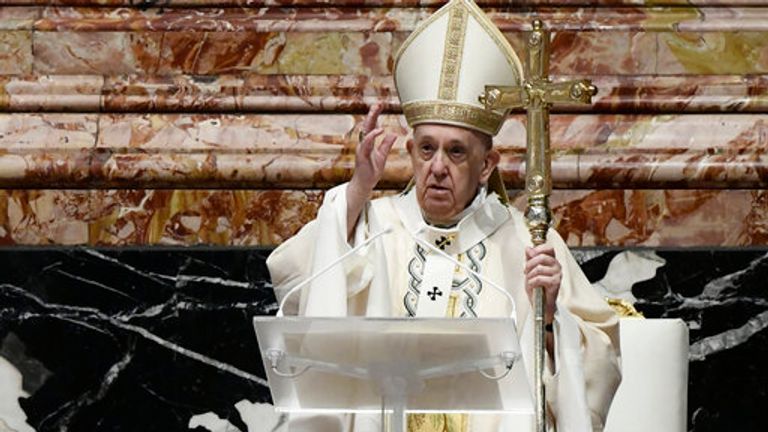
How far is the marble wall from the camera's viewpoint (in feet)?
27.5

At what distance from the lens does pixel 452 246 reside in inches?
293

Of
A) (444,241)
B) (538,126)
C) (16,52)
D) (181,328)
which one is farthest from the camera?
(16,52)

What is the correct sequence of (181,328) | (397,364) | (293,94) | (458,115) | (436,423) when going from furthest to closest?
1. (293,94)
2. (181,328)
3. (458,115)
4. (436,423)
5. (397,364)

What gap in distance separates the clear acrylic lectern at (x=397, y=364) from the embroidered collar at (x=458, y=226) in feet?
2.94

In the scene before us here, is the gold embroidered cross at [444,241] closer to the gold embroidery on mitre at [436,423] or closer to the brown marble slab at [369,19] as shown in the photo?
the gold embroidery on mitre at [436,423]

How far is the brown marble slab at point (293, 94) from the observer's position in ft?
28.5

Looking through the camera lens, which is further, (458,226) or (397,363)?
(458,226)

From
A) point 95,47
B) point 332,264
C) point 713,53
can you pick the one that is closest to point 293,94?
point 95,47

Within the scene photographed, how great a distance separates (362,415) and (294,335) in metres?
0.70

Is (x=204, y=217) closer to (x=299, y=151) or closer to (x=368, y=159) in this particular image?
(x=299, y=151)

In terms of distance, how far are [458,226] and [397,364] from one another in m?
1.06

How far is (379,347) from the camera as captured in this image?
6391 millimetres

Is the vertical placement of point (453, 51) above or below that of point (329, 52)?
below

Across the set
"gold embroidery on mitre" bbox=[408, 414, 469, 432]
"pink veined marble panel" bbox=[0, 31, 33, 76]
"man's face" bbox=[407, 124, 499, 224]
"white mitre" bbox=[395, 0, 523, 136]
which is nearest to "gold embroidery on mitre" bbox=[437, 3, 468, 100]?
"white mitre" bbox=[395, 0, 523, 136]
